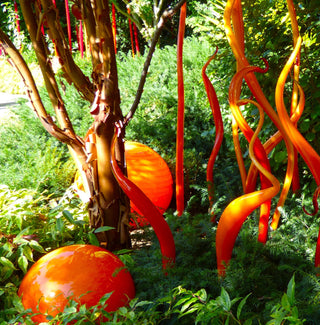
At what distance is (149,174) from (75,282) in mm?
1278

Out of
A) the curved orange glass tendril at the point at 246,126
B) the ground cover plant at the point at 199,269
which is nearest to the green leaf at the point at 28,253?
the ground cover plant at the point at 199,269

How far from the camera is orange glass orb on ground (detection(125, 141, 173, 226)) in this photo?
2.90 meters

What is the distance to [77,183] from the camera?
112 inches

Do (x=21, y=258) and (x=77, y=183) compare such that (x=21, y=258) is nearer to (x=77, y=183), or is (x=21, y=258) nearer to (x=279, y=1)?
(x=77, y=183)

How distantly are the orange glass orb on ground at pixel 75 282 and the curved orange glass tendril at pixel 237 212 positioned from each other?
402 mm

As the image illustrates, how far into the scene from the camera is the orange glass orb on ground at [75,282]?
5.57ft

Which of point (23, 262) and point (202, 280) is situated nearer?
point (202, 280)

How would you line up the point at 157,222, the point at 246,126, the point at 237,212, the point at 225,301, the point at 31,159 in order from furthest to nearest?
the point at 31,159 < the point at 157,222 < the point at 246,126 < the point at 237,212 < the point at 225,301

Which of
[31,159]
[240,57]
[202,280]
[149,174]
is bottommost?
[202,280]

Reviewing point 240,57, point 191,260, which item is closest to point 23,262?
point 191,260

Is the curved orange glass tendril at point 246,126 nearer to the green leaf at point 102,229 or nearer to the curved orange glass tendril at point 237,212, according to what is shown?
the curved orange glass tendril at point 237,212

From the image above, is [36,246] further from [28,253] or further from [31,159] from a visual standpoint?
[31,159]

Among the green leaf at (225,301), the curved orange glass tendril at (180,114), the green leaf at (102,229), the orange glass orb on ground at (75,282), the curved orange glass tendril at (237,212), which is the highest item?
the curved orange glass tendril at (180,114)

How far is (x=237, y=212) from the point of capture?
63.1 inches
